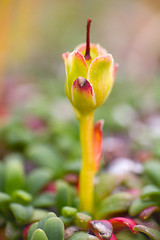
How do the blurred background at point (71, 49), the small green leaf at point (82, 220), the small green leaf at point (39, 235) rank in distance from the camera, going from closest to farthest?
the small green leaf at point (39, 235) → the small green leaf at point (82, 220) → the blurred background at point (71, 49)

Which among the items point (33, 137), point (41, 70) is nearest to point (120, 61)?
point (41, 70)

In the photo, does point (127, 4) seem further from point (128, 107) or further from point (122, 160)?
point (122, 160)

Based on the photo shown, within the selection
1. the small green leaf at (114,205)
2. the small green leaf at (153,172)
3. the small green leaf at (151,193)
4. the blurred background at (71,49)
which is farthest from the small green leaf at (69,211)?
the blurred background at (71,49)

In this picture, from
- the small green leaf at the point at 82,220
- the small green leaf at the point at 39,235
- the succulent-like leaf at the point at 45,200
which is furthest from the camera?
the succulent-like leaf at the point at 45,200

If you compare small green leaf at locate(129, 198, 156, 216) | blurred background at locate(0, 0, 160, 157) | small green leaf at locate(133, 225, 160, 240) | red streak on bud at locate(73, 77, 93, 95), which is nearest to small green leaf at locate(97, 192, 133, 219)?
small green leaf at locate(129, 198, 156, 216)

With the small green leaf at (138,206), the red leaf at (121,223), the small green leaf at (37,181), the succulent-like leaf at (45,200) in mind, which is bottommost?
the red leaf at (121,223)

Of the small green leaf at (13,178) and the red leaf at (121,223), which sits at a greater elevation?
the small green leaf at (13,178)

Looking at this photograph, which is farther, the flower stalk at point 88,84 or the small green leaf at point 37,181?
the small green leaf at point 37,181

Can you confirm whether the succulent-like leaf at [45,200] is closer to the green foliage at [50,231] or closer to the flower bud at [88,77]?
the green foliage at [50,231]
